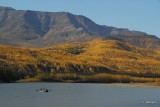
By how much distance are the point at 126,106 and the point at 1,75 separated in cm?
8326

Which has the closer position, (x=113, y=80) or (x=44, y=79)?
(x=44, y=79)

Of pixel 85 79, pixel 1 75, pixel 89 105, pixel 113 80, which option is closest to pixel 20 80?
pixel 1 75

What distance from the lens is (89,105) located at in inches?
2862

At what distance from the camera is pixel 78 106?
6900cm

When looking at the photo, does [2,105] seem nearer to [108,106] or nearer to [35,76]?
[108,106]

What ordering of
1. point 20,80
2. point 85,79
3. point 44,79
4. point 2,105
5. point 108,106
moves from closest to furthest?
1. point 2,105
2. point 108,106
3. point 20,80
4. point 44,79
5. point 85,79

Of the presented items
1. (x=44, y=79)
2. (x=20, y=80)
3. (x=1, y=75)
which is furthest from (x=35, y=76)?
(x=1, y=75)

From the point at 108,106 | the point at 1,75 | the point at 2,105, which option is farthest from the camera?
the point at 1,75

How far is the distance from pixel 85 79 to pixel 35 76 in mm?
22668

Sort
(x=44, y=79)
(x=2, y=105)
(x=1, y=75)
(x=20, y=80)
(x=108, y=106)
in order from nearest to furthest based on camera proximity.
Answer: (x=2, y=105)
(x=108, y=106)
(x=1, y=75)
(x=20, y=80)
(x=44, y=79)

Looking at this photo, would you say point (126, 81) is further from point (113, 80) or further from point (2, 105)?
point (2, 105)

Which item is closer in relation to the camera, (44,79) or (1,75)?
(1,75)

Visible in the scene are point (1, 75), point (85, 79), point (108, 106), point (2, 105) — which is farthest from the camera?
point (85, 79)

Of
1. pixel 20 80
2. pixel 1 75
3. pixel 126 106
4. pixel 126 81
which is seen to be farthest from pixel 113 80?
pixel 126 106
